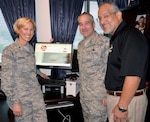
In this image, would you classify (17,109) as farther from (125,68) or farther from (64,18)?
(64,18)

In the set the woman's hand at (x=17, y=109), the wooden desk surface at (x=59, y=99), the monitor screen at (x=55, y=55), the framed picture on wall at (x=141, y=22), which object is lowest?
the wooden desk surface at (x=59, y=99)

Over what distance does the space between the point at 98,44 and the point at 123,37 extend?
43 centimetres

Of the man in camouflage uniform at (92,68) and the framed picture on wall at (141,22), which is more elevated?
the framed picture on wall at (141,22)

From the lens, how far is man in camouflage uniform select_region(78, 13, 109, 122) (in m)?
1.60

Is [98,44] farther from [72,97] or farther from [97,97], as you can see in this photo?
[72,97]

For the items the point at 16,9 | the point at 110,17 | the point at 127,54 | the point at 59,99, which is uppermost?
the point at 16,9

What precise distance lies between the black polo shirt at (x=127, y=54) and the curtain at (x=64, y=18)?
50.2 inches

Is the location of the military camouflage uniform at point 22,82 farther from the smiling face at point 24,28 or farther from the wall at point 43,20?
the wall at point 43,20

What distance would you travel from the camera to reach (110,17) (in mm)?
1305

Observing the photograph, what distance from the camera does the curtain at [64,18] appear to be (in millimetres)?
2467

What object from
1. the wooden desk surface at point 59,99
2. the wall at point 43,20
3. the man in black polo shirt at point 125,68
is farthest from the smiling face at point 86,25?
the wall at point 43,20

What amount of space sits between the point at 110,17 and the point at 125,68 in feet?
1.39

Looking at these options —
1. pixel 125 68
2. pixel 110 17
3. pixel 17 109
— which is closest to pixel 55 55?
pixel 17 109

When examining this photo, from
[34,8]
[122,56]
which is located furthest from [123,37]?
[34,8]
